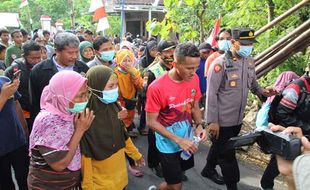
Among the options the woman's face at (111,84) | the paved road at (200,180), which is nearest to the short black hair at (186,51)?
the woman's face at (111,84)

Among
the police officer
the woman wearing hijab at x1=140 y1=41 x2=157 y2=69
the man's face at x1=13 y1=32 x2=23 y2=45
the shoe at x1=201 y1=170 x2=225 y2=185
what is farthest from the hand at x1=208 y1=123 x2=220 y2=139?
the man's face at x1=13 y1=32 x2=23 y2=45

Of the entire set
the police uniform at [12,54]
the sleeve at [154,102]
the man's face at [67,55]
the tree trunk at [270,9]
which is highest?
the tree trunk at [270,9]

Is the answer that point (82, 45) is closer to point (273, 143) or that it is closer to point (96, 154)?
point (96, 154)

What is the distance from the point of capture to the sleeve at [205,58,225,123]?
341 centimetres

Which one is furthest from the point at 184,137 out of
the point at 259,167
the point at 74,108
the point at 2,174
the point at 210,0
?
the point at 210,0

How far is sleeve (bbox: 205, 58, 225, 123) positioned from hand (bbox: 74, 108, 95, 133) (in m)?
1.54

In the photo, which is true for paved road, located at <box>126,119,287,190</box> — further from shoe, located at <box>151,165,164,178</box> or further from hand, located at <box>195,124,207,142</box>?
hand, located at <box>195,124,207,142</box>

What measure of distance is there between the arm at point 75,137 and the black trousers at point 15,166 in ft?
3.32

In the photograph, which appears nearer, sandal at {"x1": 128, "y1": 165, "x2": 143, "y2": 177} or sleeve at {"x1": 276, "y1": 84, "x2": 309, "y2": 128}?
sleeve at {"x1": 276, "y1": 84, "x2": 309, "y2": 128}

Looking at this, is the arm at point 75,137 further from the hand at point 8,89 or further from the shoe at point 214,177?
the shoe at point 214,177

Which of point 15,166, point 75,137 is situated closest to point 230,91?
point 75,137

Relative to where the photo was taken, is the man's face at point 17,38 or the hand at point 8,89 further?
the man's face at point 17,38

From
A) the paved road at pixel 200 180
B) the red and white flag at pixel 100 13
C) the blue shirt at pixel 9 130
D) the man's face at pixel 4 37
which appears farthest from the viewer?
the red and white flag at pixel 100 13

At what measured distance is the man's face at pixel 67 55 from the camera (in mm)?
3441
